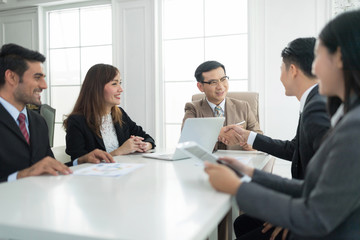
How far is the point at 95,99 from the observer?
2328 millimetres

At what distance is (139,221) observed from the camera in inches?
31.2

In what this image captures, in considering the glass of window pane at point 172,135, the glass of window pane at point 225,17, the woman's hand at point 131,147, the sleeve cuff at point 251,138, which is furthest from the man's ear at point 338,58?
the glass of window pane at point 172,135

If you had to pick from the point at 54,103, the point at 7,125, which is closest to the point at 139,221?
the point at 7,125

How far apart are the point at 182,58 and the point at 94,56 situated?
144 centimetres

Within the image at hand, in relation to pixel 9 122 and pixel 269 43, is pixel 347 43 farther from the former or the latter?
pixel 269 43

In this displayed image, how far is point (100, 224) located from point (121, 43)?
167 inches

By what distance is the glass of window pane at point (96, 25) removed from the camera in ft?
16.0

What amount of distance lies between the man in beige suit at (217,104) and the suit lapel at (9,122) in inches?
50.4

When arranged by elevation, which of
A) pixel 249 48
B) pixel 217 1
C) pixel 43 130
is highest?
pixel 217 1

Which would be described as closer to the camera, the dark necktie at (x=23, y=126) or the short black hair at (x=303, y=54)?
the short black hair at (x=303, y=54)

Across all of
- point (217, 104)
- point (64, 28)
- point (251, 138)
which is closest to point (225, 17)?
point (217, 104)

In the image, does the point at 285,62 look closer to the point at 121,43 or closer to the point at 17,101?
the point at 17,101

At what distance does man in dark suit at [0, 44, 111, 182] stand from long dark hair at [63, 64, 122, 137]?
43cm

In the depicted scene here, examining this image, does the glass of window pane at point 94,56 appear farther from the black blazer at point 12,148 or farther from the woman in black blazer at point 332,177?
the woman in black blazer at point 332,177
